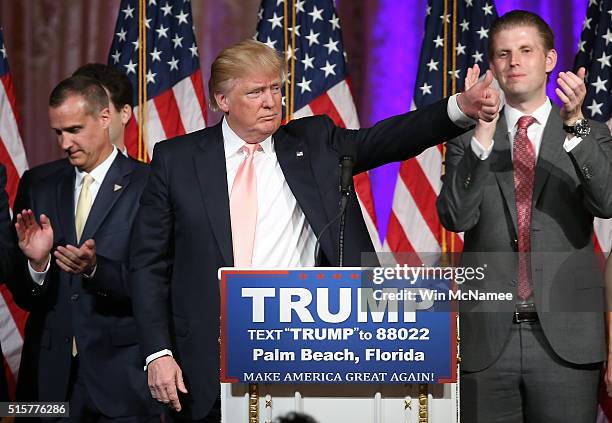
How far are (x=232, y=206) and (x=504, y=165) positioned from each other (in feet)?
3.08

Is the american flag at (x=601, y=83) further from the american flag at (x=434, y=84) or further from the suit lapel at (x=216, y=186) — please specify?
the suit lapel at (x=216, y=186)

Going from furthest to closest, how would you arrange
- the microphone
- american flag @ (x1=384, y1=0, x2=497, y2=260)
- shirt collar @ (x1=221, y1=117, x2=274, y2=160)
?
1. american flag @ (x1=384, y1=0, x2=497, y2=260)
2. shirt collar @ (x1=221, y1=117, x2=274, y2=160)
3. the microphone

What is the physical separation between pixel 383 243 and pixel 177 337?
9.05ft

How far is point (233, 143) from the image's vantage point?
10.4 feet

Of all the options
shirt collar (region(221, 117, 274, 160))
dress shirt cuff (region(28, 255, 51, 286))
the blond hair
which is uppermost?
the blond hair

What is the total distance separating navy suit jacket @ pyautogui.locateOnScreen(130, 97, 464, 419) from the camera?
296 centimetres

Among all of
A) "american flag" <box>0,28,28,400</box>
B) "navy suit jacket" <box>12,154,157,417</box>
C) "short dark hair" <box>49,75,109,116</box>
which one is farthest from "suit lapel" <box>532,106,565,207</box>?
"american flag" <box>0,28,28,400</box>

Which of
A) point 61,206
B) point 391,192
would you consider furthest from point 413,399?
point 391,192

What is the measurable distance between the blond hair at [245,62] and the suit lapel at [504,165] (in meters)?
0.77

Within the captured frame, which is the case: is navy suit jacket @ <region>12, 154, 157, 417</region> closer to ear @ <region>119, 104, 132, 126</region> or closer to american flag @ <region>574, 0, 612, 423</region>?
ear @ <region>119, 104, 132, 126</region>

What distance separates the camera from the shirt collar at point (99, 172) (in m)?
3.92

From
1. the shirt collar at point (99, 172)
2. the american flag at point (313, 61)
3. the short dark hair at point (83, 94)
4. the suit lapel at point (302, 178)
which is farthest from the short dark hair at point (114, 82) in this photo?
the suit lapel at point (302, 178)

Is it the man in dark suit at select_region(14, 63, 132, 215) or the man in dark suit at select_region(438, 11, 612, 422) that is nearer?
the man in dark suit at select_region(438, 11, 612, 422)

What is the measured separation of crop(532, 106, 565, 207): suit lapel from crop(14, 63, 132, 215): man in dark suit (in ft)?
6.06
